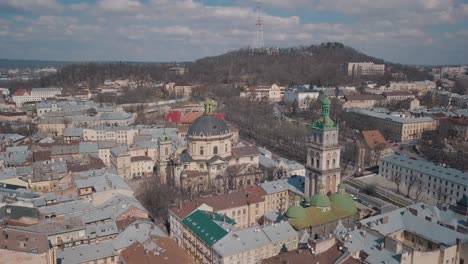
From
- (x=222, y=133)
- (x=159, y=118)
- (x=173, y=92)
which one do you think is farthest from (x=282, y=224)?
(x=173, y=92)

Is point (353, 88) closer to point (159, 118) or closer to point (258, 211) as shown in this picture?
point (159, 118)

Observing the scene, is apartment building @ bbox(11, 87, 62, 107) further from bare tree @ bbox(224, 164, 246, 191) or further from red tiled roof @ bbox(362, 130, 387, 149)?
red tiled roof @ bbox(362, 130, 387, 149)

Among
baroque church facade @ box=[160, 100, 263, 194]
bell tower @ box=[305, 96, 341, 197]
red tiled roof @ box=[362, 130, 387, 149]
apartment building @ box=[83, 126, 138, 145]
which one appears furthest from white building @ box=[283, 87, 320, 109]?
bell tower @ box=[305, 96, 341, 197]

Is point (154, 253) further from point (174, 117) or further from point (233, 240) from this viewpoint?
point (174, 117)

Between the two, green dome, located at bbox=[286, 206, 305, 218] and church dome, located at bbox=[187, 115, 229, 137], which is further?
church dome, located at bbox=[187, 115, 229, 137]

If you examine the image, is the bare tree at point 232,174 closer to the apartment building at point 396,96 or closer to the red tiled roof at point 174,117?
the red tiled roof at point 174,117

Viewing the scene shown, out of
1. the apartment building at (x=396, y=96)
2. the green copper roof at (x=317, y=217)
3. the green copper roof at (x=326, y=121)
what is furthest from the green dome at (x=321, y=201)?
the apartment building at (x=396, y=96)

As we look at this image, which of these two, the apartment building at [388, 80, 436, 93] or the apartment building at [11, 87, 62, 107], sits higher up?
the apartment building at [388, 80, 436, 93]
